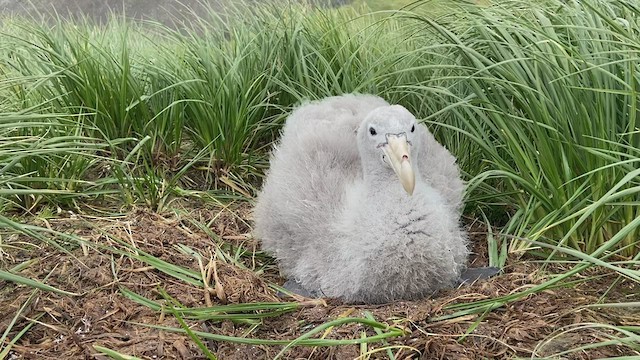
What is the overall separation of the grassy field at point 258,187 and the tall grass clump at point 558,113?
0.01 m

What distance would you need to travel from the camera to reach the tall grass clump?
7.29ft

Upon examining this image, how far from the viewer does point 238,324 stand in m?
2.07

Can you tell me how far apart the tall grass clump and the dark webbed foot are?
18 cm

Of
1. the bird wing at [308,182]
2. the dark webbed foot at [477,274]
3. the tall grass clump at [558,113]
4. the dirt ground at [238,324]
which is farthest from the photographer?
the bird wing at [308,182]

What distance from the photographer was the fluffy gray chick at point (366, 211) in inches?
86.5

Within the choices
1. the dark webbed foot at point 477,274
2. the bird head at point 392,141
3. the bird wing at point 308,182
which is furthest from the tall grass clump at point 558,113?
the bird wing at point 308,182

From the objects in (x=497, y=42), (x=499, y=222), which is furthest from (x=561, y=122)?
(x=499, y=222)

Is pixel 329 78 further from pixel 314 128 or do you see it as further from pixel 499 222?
pixel 499 222

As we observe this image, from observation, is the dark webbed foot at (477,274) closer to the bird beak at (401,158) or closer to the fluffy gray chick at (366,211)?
Result: the fluffy gray chick at (366,211)

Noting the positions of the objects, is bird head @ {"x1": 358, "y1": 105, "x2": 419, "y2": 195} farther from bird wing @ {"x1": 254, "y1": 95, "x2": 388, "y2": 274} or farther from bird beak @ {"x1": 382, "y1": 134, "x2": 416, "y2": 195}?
bird wing @ {"x1": 254, "y1": 95, "x2": 388, "y2": 274}

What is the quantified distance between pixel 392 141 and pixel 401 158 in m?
0.08

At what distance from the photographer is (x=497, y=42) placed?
2.49 meters

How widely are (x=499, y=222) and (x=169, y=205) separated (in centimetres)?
152

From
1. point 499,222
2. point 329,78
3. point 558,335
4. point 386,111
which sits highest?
point 386,111
